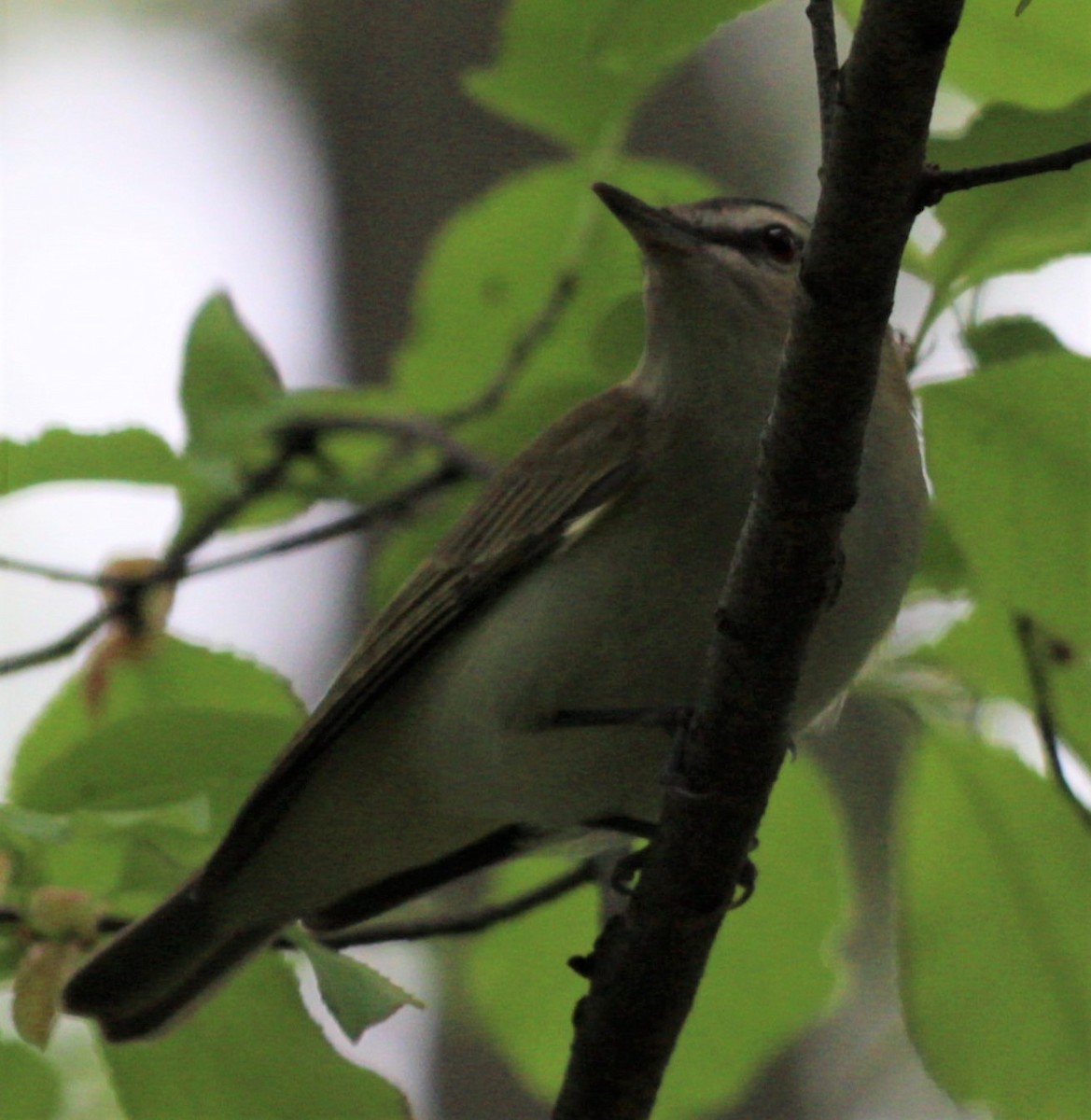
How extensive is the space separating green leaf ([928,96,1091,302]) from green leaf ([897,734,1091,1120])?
802 millimetres

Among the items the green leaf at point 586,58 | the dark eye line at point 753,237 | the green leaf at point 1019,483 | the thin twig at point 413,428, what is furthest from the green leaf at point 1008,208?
the thin twig at point 413,428

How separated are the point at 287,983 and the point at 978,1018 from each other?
1074mm

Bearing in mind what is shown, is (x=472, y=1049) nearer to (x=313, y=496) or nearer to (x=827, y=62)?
(x=313, y=496)

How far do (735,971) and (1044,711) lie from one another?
87 centimetres

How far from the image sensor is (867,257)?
72.1 inches

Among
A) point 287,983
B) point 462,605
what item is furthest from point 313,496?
point 287,983

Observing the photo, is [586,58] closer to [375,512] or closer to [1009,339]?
[1009,339]

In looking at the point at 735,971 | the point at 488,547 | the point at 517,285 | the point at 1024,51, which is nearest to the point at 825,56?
the point at 1024,51

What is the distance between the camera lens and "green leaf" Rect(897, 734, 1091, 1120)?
2.59 m

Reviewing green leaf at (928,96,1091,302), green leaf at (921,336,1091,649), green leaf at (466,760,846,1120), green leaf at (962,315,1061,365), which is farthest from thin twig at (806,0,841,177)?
green leaf at (466,760,846,1120)

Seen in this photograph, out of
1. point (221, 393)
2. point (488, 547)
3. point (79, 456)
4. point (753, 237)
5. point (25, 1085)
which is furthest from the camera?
point (753, 237)

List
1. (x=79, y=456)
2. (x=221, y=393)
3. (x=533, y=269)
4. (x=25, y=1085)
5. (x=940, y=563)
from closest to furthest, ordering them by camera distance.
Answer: (x=25, y=1085)
(x=79, y=456)
(x=940, y=563)
(x=221, y=393)
(x=533, y=269)

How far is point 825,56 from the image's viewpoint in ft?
6.09

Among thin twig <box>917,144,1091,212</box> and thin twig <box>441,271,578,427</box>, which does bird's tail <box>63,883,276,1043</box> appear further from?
thin twig <box>917,144,1091,212</box>
